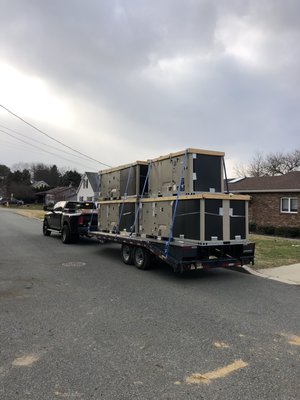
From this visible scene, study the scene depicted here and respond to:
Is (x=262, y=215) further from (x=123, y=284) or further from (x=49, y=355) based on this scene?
(x=49, y=355)

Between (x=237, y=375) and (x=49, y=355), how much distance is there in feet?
6.88

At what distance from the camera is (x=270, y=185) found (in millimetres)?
24172

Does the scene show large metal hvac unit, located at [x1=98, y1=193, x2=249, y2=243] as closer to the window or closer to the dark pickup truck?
the dark pickup truck

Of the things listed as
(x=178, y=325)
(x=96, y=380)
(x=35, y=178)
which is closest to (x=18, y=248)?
(x=178, y=325)

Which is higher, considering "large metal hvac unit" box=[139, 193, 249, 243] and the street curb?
"large metal hvac unit" box=[139, 193, 249, 243]

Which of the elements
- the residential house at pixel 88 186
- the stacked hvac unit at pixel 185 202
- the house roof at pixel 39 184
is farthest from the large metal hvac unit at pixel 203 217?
the house roof at pixel 39 184

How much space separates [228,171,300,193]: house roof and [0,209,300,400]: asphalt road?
15.0m

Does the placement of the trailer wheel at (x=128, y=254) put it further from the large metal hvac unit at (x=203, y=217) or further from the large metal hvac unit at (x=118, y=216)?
the large metal hvac unit at (x=203, y=217)

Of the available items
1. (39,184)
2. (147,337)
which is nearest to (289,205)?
(147,337)

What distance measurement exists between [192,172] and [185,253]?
1.97 metres

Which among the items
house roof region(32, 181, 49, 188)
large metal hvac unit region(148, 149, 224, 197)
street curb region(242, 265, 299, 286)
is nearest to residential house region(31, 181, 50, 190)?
house roof region(32, 181, 49, 188)

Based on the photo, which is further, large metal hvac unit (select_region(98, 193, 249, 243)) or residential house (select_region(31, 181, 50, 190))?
residential house (select_region(31, 181, 50, 190))

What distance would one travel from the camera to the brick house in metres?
21.9

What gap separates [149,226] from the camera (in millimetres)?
9992
